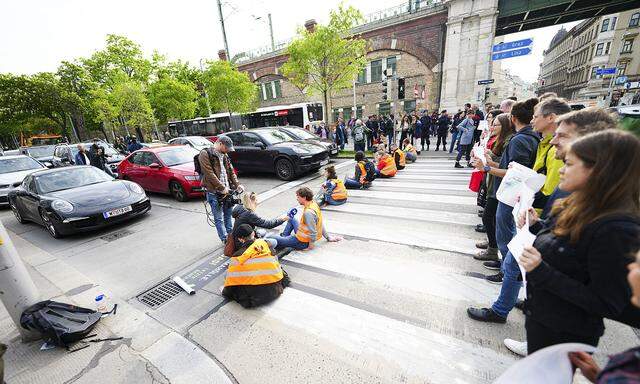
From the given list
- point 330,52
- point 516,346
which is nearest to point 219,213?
point 516,346

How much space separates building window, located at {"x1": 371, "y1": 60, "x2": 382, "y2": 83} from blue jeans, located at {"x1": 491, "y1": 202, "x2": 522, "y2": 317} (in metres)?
25.9

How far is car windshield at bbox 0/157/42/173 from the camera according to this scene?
9.58 meters

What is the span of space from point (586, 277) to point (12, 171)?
14.8 m

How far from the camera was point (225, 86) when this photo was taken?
18.7 meters

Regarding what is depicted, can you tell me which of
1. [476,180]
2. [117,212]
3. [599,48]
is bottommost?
[117,212]

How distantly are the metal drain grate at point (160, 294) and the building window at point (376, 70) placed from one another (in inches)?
1049

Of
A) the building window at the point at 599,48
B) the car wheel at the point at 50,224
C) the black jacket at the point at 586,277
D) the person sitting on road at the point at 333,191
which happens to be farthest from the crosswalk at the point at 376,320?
the building window at the point at 599,48

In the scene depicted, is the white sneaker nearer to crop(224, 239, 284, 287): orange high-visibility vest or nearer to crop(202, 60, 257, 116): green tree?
crop(224, 239, 284, 287): orange high-visibility vest

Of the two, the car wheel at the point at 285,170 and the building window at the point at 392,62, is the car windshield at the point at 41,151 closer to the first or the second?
the car wheel at the point at 285,170

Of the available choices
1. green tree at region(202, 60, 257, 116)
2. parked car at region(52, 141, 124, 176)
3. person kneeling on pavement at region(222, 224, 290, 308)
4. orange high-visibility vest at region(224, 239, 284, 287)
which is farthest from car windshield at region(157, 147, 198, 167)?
green tree at region(202, 60, 257, 116)

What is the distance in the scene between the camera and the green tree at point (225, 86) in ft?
61.0

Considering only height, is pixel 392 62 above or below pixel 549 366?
above

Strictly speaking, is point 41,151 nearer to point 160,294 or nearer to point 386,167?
point 160,294

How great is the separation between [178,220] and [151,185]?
10.1ft
